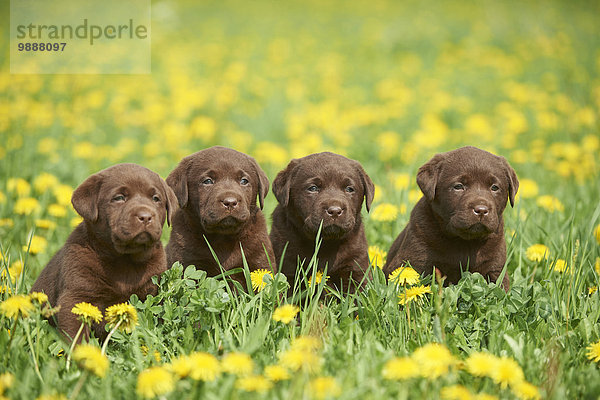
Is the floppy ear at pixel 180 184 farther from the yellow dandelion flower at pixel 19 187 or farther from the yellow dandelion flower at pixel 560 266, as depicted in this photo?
the yellow dandelion flower at pixel 560 266

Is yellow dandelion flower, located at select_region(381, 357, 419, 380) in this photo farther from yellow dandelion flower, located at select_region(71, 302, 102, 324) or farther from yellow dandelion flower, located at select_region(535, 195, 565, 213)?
yellow dandelion flower, located at select_region(535, 195, 565, 213)

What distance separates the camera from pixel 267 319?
11.5 ft

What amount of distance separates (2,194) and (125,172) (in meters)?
2.56

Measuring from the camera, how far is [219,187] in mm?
4137

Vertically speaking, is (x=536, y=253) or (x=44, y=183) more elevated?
(x=44, y=183)

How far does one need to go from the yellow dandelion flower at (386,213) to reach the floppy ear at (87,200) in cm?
233

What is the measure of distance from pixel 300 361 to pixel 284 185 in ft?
6.03

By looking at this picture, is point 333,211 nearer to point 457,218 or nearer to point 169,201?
point 457,218

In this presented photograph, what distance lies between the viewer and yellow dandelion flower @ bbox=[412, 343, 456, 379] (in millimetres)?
2699

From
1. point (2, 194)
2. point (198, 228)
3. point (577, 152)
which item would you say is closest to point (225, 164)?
point (198, 228)

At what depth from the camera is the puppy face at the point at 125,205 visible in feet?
11.8

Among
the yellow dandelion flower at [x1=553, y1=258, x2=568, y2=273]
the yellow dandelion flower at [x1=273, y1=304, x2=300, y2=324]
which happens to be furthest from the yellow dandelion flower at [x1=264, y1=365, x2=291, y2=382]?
the yellow dandelion flower at [x1=553, y1=258, x2=568, y2=273]

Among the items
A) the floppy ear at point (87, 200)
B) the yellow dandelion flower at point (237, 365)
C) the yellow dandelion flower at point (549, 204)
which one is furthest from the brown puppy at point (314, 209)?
the yellow dandelion flower at point (549, 204)

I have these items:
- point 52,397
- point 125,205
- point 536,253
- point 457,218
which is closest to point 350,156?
point 536,253
